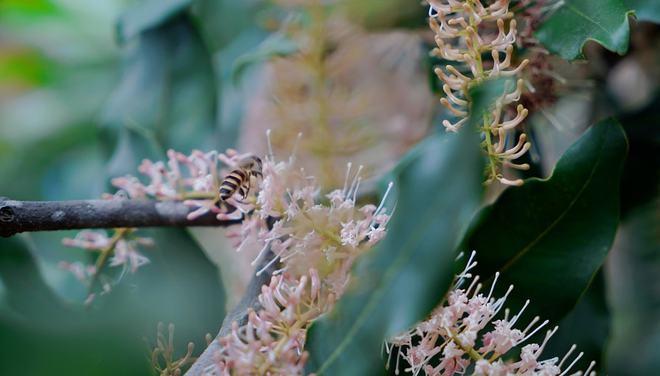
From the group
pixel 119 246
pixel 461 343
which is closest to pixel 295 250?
pixel 461 343

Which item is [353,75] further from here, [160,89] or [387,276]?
[387,276]

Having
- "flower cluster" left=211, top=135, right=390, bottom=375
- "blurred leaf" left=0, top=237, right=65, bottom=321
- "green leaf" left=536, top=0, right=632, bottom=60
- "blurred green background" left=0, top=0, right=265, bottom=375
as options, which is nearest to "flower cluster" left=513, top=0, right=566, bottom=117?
"green leaf" left=536, top=0, right=632, bottom=60

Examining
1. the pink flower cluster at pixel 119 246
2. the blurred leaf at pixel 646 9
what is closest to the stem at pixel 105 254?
the pink flower cluster at pixel 119 246

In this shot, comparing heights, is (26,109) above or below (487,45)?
below

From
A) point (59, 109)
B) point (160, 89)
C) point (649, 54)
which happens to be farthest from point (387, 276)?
point (59, 109)

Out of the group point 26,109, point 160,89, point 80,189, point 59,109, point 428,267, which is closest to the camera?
point 428,267

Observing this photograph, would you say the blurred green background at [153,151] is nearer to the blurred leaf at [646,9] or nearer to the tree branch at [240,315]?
the tree branch at [240,315]
